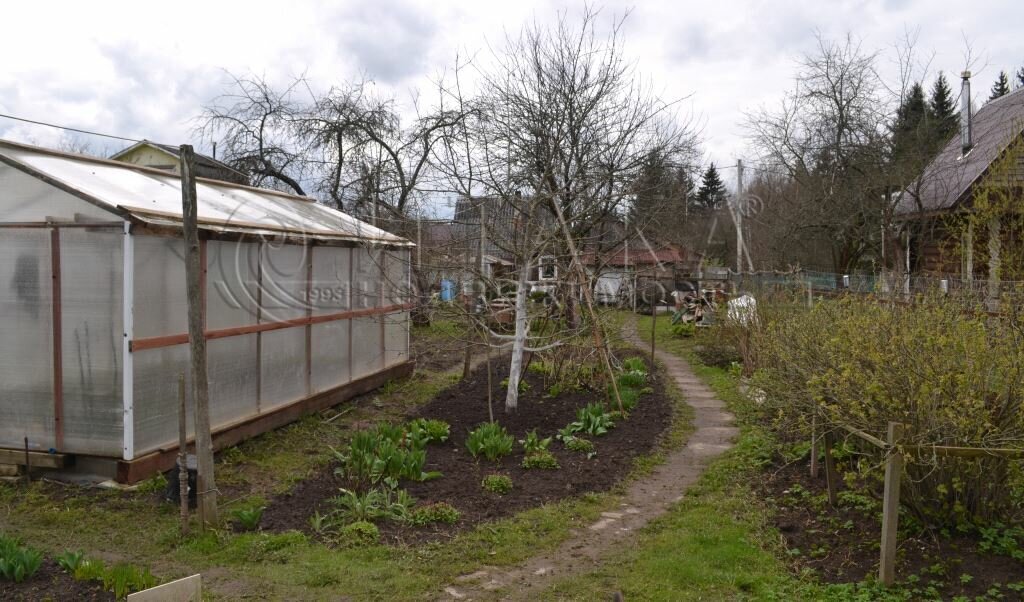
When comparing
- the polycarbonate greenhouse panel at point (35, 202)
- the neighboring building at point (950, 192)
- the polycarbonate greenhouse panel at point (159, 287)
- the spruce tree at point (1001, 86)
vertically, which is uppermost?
the spruce tree at point (1001, 86)

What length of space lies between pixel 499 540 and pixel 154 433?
3.65 meters

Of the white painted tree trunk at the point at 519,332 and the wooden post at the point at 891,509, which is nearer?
the wooden post at the point at 891,509

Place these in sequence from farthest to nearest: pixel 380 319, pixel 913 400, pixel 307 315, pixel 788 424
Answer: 1. pixel 380 319
2. pixel 307 315
3. pixel 788 424
4. pixel 913 400

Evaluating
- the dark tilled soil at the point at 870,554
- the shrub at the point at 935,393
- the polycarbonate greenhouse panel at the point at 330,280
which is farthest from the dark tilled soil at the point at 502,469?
the shrub at the point at 935,393

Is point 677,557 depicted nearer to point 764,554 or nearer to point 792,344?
point 764,554

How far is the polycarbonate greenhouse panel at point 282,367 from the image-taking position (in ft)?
28.6

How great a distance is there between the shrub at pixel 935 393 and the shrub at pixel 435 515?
280cm

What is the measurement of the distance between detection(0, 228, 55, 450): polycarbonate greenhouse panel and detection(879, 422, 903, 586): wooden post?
6967 mm

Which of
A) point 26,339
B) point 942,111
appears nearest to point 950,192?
point 942,111

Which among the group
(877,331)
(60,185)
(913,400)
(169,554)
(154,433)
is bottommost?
(169,554)

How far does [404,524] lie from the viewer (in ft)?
18.5

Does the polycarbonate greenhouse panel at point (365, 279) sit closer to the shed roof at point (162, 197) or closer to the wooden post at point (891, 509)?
the shed roof at point (162, 197)

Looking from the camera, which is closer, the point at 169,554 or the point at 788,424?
the point at 169,554

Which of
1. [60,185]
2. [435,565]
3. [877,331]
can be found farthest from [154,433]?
[877,331]
